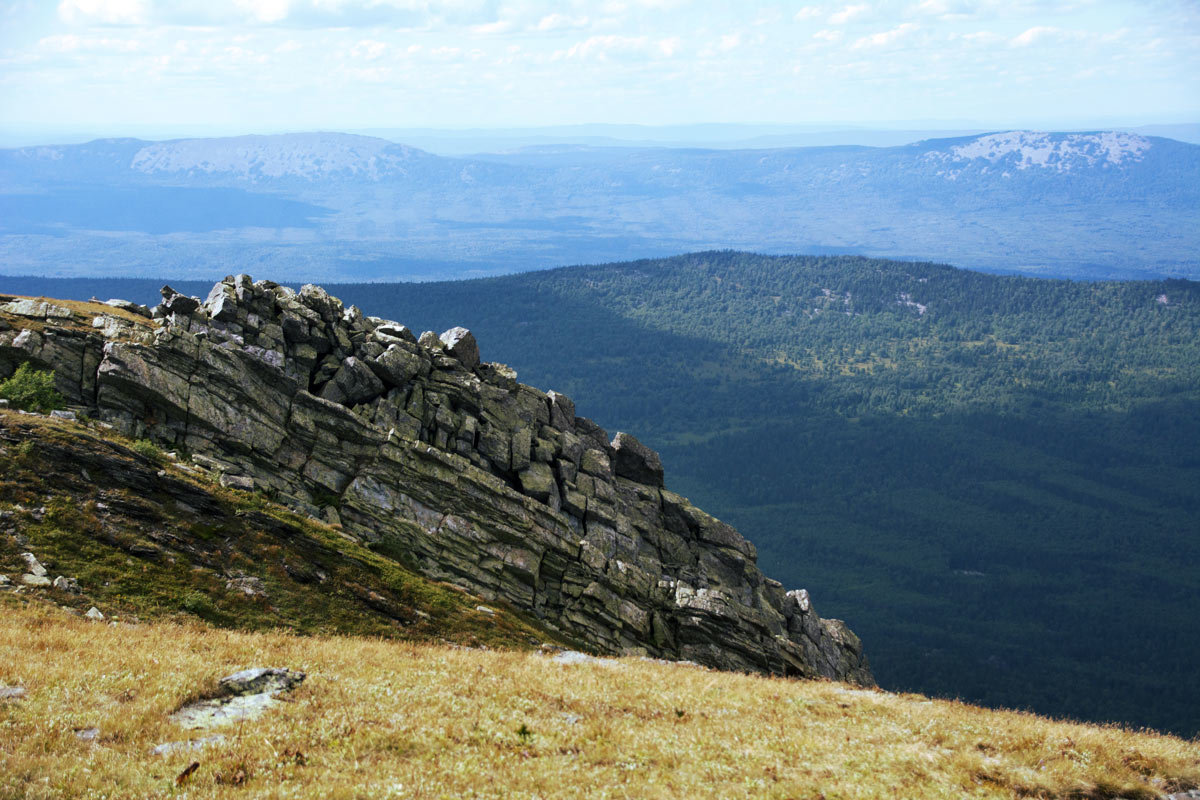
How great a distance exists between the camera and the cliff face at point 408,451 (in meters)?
47.8

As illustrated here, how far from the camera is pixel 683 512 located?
6594 centimetres

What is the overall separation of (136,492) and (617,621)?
26873 mm

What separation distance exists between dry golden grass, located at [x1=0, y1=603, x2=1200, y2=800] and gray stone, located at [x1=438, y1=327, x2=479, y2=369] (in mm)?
29410

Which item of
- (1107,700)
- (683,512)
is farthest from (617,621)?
(1107,700)

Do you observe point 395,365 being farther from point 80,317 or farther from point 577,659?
point 577,659

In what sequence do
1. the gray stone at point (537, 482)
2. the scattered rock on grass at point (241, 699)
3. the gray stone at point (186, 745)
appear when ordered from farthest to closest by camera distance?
the gray stone at point (537, 482)
the scattered rock on grass at point (241, 699)
the gray stone at point (186, 745)

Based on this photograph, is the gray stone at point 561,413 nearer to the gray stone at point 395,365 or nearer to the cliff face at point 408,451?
the cliff face at point 408,451

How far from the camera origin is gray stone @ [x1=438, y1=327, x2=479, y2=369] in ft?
→ 205

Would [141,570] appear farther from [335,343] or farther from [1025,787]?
[1025,787]

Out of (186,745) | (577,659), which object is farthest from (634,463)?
(186,745)

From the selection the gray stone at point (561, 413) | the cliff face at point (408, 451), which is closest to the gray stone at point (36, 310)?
the cliff face at point (408, 451)

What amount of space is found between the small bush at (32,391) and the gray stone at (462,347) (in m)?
24.8

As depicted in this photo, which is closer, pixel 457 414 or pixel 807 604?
pixel 457 414

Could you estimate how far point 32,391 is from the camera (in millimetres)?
43906
